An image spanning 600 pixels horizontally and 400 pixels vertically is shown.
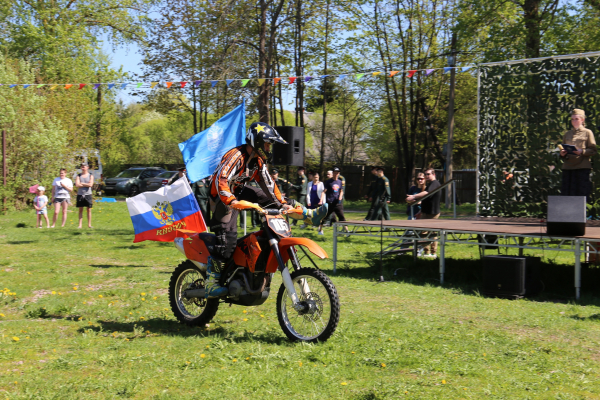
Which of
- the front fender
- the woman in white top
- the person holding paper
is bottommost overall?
the front fender

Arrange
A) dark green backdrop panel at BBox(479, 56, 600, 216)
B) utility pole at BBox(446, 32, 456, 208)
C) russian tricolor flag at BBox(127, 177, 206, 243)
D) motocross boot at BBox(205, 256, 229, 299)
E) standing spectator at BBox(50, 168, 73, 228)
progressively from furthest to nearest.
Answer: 1. utility pole at BBox(446, 32, 456, 208)
2. standing spectator at BBox(50, 168, 73, 228)
3. dark green backdrop panel at BBox(479, 56, 600, 216)
4. russian tricolor flag at BBox(127, 177, 206, 243)
5. motocross boot at BBox(205, 256, 229, 299)

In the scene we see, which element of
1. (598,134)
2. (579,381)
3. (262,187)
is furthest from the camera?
(598,134)

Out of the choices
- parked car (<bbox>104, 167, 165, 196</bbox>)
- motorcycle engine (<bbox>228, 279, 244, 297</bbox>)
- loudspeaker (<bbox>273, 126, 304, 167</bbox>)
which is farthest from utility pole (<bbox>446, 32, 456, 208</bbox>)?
motorcycle engine (<bbox>228, 279, 244, 297</bbox>)

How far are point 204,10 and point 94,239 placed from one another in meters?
8.80

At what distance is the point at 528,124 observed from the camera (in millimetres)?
12539

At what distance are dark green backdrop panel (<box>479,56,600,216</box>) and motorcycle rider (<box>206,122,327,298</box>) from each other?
777 centimetres

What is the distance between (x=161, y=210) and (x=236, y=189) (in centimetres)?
216

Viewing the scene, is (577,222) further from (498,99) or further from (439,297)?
(498,99)

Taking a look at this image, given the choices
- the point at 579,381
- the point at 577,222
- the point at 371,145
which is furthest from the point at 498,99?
the point at 371,145

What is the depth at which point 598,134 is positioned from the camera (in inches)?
458

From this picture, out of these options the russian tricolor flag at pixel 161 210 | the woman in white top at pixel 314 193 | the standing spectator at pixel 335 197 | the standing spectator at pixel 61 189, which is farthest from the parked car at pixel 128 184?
the russian tricolor flag at pixel 161 210

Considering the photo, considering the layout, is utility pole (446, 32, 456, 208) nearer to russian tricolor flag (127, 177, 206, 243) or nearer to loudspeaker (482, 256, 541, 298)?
loudspeaker (482, 256, 541, 298)

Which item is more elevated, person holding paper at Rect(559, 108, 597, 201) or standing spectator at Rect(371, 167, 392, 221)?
person holding paper at Rect(559, 108, 597, 201)

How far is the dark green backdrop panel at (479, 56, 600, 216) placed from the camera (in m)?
11.9
